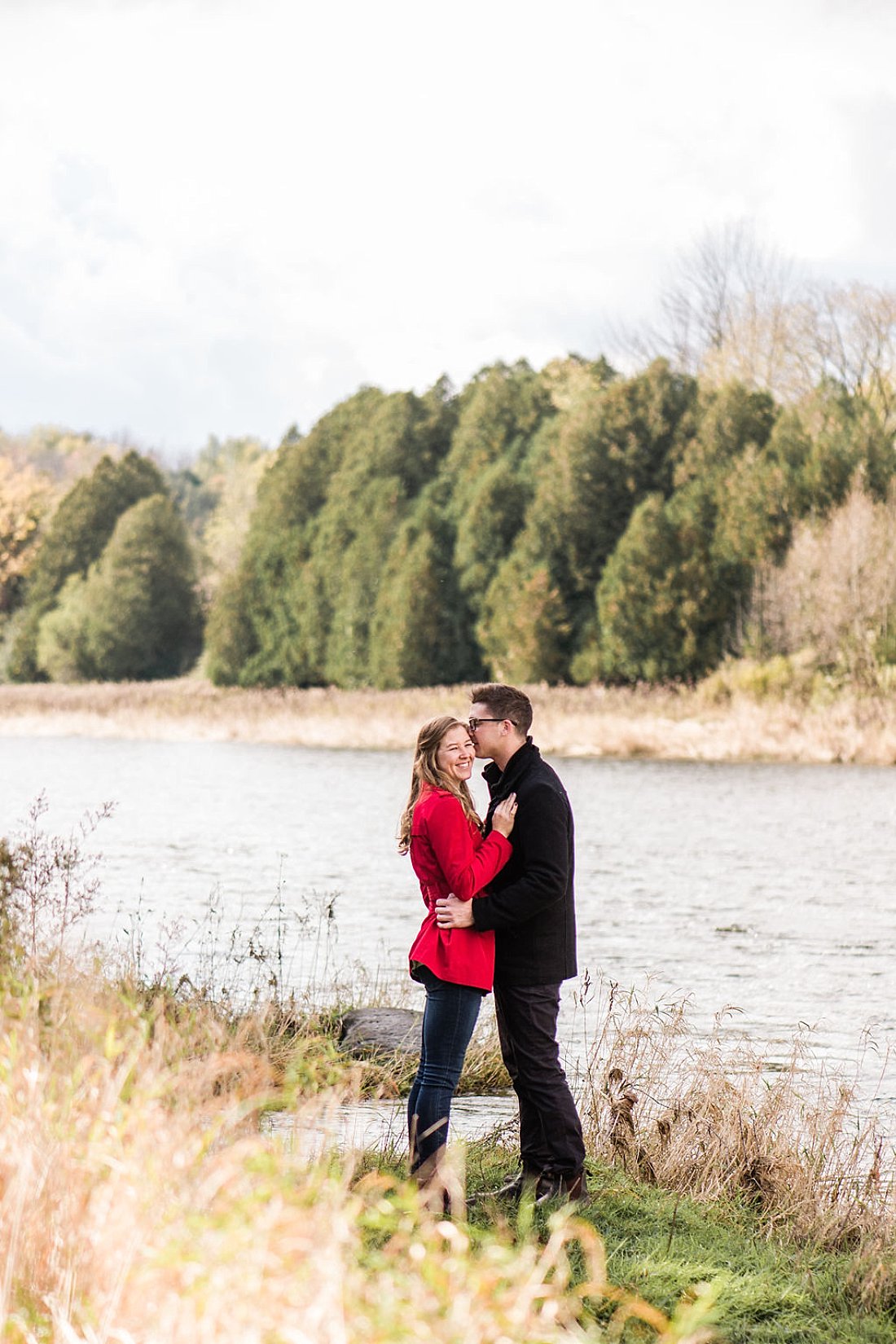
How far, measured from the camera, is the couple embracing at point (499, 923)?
5117 mm

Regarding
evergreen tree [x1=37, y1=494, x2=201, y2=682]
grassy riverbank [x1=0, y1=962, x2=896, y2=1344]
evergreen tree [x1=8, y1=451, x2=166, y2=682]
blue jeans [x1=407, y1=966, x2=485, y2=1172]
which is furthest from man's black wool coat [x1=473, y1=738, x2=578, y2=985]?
evergreen tree [x1=8, y1=451, x2=166, y2=682]

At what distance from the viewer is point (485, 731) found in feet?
17.7

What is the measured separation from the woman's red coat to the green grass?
76 centimetres

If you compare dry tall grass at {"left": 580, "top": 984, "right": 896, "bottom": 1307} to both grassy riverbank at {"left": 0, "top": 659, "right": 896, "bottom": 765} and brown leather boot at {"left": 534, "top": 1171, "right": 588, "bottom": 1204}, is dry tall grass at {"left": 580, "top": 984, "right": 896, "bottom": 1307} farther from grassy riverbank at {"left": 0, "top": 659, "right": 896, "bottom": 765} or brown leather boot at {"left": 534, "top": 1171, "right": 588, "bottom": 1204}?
grassy riverbank at {"left": 0, "top": 659, "right": 896, "bottom": 765}

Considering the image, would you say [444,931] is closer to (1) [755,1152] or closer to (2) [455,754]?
(2) [455,754]

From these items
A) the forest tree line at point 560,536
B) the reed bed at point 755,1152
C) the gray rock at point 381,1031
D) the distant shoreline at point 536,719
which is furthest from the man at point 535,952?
the forest tree line at point 560,536

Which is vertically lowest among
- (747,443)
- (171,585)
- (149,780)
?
(149,780)

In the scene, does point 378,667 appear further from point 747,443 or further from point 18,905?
point 18,905

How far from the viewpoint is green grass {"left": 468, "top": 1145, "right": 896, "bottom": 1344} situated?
4.39m

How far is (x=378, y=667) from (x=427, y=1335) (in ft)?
126

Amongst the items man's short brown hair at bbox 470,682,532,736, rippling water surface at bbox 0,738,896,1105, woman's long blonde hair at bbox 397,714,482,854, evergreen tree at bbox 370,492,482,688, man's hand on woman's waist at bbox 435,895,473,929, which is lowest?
rippling water surface at bbox 0,738,896,1105

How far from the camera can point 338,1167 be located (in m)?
4.77

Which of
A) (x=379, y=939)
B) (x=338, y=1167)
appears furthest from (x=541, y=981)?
(x=379, y=939)

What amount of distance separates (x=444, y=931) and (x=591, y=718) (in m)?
27.3
